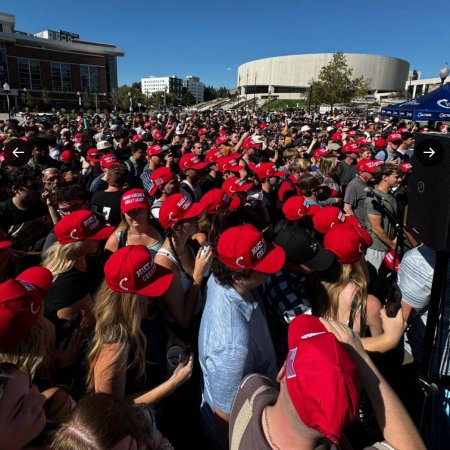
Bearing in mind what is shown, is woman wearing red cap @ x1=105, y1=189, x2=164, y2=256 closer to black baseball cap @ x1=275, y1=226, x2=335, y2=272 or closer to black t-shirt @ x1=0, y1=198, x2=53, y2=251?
black t-shirt @ x1=0, y1=198, x2=53, y2=251

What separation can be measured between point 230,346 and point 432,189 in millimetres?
1511

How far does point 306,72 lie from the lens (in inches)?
4530

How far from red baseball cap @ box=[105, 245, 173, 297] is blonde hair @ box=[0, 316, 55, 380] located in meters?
0.43

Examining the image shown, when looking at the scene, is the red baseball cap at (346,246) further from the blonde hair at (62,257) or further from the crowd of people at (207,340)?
the blonde hair at (62,257)

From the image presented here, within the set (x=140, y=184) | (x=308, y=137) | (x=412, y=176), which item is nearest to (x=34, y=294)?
(x=412, y=176)

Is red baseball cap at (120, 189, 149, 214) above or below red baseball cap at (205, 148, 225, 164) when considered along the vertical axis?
below

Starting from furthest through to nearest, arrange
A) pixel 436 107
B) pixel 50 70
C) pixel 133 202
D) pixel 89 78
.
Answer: pixel 89 78 → pixel 50 70 → pixel 436 107 → pixel 133 202

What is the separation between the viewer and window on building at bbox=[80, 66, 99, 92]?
280 ft

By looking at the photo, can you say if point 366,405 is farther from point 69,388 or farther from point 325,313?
point 69,388

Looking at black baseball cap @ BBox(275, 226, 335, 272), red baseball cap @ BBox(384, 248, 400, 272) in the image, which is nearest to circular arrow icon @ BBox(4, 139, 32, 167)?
black baseball cap @ BBox(275, 226, 335, 272)

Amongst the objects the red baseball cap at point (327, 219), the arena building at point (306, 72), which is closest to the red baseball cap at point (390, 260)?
the red baseball cap at point (327, 219)

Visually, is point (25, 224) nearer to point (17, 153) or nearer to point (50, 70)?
point (17, 153)

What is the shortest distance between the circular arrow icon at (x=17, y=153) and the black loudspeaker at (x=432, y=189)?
5980mm

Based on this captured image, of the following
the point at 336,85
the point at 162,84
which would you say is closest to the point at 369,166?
the point at 336,85
